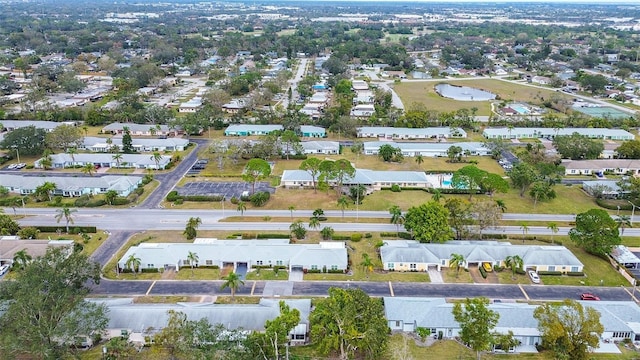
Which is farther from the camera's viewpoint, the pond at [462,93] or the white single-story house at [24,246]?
the pond at [462,93]

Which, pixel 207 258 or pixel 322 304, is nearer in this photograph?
pixel 322 304

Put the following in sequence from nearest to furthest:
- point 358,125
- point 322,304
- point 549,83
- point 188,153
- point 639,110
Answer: point 322,304 < point 188,153 < point 358,125 < point 639,110 < point 549,83

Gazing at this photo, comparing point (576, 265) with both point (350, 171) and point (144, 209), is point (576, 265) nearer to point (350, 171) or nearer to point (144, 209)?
point (350, 171)

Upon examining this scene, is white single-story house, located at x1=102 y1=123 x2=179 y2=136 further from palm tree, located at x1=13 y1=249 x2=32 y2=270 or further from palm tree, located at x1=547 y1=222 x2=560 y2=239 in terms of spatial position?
palm tree, located at x1=547 y1=222 x2=560 y2=239

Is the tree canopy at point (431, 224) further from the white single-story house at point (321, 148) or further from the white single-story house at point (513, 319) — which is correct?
the white single-story house at point (321, 148)

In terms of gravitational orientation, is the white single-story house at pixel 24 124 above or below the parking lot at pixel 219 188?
above

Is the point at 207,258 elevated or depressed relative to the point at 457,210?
depressed

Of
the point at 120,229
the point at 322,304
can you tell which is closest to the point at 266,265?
the point at 322,304

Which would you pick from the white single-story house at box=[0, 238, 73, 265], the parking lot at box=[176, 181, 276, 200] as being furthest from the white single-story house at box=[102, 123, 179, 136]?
the white single-story house at box=[0, 238, 73, 265]

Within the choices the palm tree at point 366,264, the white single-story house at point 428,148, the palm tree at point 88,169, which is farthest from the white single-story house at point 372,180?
the palm tree at point 88,169
